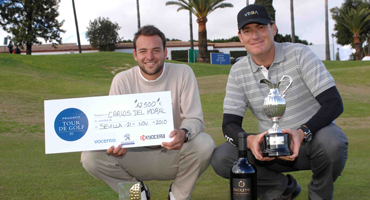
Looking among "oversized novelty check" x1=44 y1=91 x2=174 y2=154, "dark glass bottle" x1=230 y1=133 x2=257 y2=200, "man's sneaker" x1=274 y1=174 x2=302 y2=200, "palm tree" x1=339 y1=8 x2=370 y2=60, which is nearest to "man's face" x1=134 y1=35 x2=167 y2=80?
"oversized novelty check" x1=44 y1=91 x2=174 y2=154

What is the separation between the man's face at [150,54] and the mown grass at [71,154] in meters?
1.22

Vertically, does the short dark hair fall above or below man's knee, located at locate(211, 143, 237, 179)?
above

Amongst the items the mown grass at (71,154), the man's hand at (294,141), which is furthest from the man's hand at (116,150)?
the man's hand at (294,141)

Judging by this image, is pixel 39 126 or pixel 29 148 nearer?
pixel 29 148

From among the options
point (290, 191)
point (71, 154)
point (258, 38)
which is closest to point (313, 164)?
point (290, 191)

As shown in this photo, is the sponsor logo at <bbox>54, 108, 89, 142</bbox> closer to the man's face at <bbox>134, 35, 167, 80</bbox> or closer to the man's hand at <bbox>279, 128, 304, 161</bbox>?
the man's face at <bbox>134, 35, 167, 80</bbox>

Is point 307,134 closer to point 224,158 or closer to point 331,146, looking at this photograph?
point 331,146

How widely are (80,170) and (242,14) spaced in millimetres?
2904

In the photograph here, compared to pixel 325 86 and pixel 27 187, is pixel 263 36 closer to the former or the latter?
pixel 325 86

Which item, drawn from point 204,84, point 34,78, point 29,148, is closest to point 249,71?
point 29,148

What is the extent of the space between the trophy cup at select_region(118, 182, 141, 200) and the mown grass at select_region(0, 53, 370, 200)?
0.81 metres

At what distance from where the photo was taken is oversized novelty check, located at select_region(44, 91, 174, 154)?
10.0 ft

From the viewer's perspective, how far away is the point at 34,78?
1873 centimetres

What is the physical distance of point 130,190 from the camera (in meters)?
2.66
